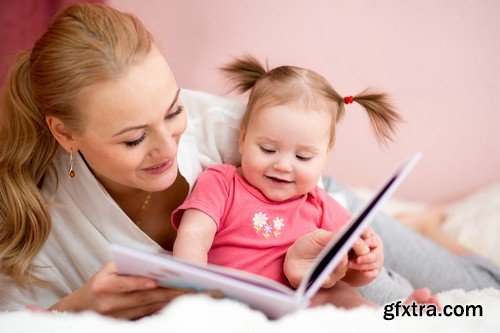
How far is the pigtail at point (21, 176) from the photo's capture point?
1433mm

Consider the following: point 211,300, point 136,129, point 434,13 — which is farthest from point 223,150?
point 434,13

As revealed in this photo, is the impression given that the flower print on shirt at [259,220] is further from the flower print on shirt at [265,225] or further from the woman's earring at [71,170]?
the woman's earring at [71,170]

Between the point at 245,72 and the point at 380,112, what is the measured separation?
349mm

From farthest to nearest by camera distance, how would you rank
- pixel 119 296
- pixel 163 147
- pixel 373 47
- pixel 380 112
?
1. pixel 373 47
2. pixel 380 112
3. pixel 163 147
4. pixel 119 296

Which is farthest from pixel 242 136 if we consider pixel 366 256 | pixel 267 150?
pixel 366 256

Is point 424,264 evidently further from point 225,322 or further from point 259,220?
point 225,322

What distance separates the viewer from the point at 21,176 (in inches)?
57.8

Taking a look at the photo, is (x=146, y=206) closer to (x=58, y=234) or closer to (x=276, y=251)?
(x=58, y=234)

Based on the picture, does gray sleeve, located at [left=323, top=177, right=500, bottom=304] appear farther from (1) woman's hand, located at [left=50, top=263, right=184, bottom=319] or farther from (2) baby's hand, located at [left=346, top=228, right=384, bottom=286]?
(1) woman's hand, located at [left=50, top=263, right=184, bottom=319]

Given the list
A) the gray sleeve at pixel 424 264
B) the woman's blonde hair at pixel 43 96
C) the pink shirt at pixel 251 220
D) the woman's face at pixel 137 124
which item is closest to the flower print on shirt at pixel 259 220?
the pink shirt at pixel 251 220

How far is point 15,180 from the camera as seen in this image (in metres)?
1.46

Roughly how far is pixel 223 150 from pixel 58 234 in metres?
0.47

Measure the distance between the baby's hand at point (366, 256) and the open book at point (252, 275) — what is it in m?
0.19

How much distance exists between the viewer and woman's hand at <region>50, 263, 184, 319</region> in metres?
1.12
